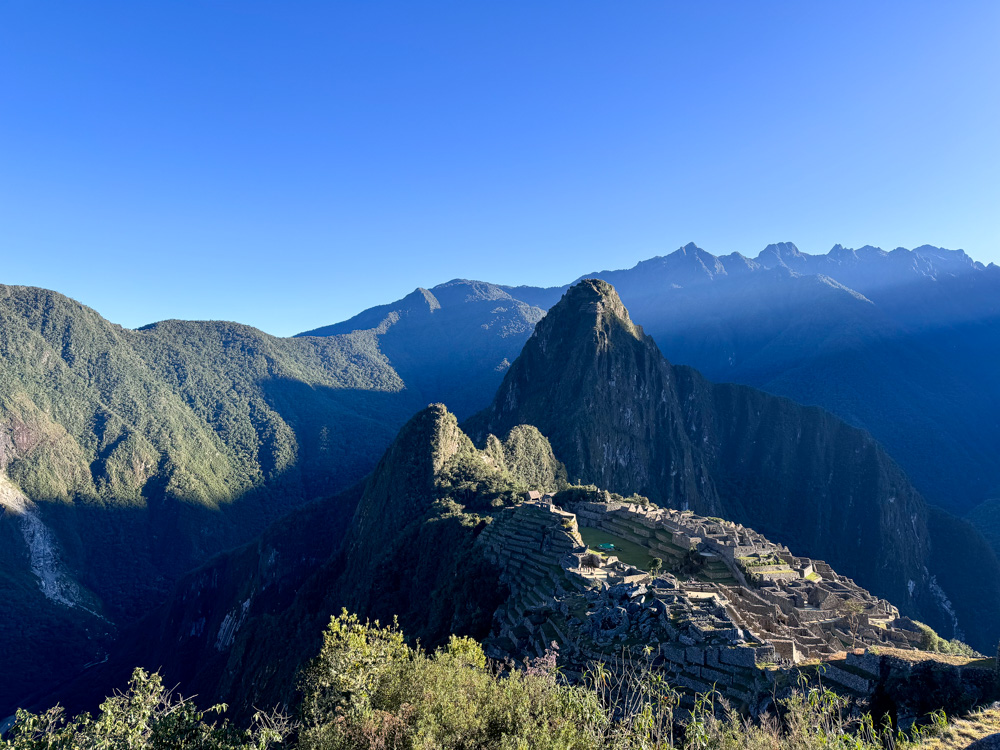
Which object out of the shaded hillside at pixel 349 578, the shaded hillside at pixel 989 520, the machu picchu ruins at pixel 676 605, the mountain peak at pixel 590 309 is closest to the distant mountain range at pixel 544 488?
the shaded hillside at pixel 349 578

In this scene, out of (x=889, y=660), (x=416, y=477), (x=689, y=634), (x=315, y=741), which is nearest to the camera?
(x=315, y=741)

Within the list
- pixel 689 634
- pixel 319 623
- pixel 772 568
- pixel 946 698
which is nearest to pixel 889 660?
pixel 946 698

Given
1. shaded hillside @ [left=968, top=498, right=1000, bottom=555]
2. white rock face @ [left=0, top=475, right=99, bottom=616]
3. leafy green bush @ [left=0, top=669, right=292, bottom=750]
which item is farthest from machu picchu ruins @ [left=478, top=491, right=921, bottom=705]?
white rock face @ [left=0, top=475, right=99, bottom=616]

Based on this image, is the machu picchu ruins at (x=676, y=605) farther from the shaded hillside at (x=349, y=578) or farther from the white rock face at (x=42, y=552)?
the white rock face at (x=42, y=552)

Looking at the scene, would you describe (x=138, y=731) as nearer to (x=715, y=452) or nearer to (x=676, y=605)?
(x=676, y=605)

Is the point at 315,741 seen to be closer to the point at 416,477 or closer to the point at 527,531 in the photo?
the point at 527,531

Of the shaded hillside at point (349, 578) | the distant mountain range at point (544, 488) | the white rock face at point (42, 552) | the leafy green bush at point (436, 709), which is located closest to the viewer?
the leafy green bush at point (436, 709)
